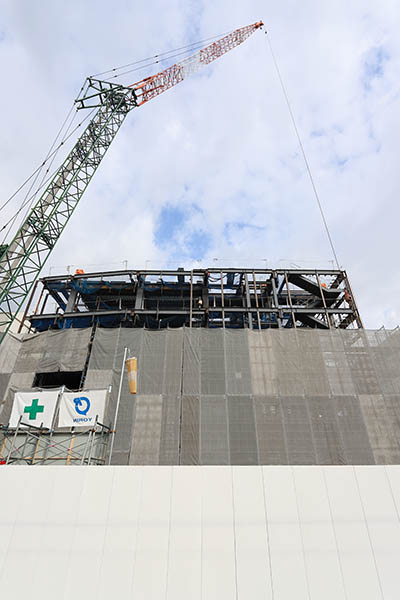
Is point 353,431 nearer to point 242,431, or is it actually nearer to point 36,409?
point 242,431

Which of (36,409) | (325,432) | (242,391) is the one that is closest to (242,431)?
(242,391)

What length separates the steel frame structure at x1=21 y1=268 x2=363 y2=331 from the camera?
2522 centimetres

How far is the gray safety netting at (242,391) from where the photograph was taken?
16.3 meters

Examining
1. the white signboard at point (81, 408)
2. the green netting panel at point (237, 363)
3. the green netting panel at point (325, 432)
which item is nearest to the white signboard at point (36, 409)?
the white signboard at point (81, 408)

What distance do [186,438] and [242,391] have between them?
165 inches

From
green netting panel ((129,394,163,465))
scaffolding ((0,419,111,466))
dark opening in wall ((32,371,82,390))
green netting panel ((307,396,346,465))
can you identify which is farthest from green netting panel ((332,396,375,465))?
dark opening in wall ((32,371,82,390))

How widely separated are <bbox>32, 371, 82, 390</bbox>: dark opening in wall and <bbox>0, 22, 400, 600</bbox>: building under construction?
150 millimetres

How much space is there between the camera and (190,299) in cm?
2672

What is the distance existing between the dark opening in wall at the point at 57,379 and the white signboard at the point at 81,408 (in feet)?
12.8
